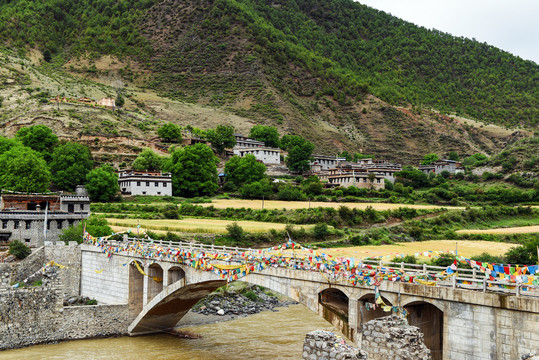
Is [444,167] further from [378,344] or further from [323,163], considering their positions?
[378,344]

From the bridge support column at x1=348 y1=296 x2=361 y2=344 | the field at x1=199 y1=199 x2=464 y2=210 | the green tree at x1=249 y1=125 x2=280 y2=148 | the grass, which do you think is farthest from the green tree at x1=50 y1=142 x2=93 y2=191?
the bridge support column at x1=348 y1=296 x2=361 y2=344

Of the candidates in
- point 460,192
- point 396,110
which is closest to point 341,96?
point 396,110

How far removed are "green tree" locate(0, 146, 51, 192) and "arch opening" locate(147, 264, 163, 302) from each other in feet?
109

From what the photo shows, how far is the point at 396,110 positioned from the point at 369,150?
24.6 metres

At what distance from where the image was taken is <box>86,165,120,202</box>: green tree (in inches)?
2798

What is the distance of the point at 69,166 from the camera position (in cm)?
7738

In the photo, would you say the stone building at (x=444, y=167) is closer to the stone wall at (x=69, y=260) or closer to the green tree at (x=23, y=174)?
the green tree at (x=23, y=174)

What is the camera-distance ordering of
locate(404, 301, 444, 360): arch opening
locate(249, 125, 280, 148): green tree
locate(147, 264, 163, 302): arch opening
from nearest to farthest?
locate(404, 301, 444, 360): arch opening < locate(147, 264, 163, 302): arch opening < locate(249, 125, 280, 148): green tree

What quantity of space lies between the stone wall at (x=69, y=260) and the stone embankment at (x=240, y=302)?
33.2 ft

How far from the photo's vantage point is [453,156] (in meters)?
141

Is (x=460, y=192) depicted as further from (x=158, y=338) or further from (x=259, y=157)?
(x=158, y=338)

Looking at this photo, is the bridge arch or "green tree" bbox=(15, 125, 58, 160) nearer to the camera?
the bridge arch

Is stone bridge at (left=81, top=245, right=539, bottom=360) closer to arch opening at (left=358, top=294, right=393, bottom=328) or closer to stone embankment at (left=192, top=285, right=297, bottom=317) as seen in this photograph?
arch opening at (left=358, top=294, right=393, bottom=328)

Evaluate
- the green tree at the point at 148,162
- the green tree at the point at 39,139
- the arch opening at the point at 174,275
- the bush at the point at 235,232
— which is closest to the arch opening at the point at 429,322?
the arch opening at the point at 174,275
